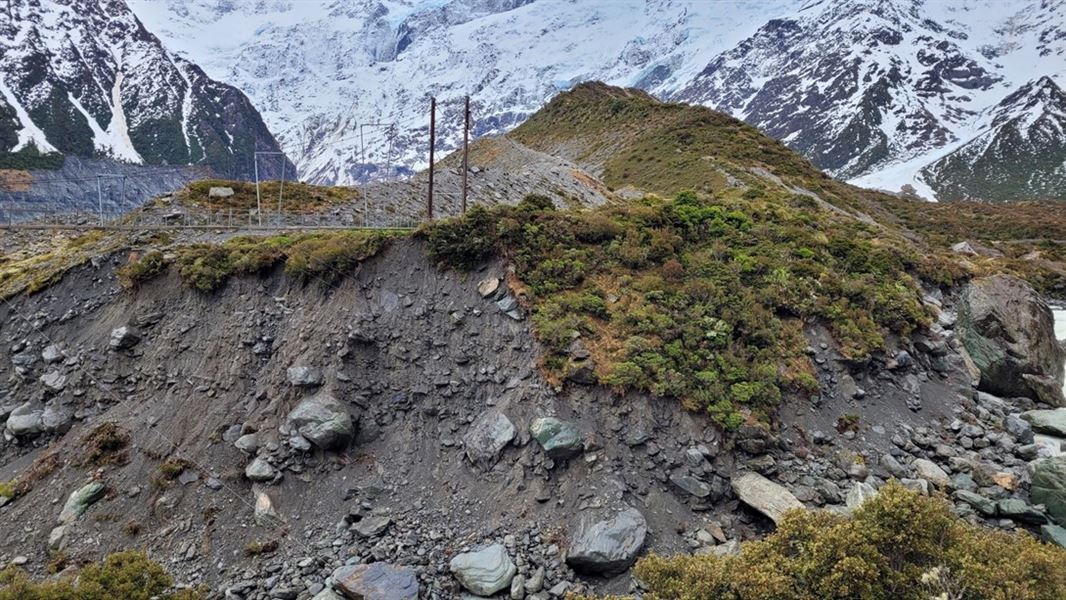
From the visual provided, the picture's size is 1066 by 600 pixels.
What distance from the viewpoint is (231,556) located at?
1311 cm

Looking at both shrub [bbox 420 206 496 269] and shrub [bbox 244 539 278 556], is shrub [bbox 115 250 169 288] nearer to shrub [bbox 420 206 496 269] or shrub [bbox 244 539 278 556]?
shrub [bbox 420 206 496 269]

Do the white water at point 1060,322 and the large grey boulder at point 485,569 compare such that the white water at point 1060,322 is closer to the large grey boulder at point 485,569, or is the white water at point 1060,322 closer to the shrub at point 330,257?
the large grey boulder at point 485,569

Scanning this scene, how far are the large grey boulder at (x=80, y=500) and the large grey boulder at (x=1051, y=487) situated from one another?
2390 cm

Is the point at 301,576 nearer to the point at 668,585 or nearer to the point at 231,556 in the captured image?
the point at 231,556

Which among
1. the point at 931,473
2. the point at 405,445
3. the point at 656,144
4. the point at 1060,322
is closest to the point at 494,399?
the point at 405,445

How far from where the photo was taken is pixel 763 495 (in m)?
12.7

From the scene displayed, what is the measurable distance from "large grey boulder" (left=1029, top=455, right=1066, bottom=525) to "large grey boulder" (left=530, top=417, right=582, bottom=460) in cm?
1108

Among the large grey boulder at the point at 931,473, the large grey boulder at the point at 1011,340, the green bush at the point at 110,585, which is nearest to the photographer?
the green bush at the point at 110,585

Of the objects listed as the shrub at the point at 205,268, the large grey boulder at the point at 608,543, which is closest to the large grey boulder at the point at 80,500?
the shrub at the point at 205,268

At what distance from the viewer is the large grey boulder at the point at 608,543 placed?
11.6 meters

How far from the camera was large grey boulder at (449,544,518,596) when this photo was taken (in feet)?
37.9

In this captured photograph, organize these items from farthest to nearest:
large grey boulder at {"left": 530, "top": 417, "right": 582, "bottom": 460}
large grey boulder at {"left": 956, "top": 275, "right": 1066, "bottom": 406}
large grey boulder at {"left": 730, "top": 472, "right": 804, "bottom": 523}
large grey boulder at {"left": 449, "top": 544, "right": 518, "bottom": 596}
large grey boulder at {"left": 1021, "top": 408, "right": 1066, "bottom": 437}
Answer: large grey boulder at {"left": 956, "top": 275, "right": 1066, "bottom": 406}
large grey boulder at {"left": 1021, "top": 408, "right": 1066, "bottom": 437}
large grey boulder at {"left": 530, "top": 417, "right": 582, "bottom": 460}
large grey boulder at {"left": 730, "top": 472, "right": 804, "bottom": 523}
large grey boulder at {"left": 449, "top": 544, "right": 518, "bottom": 596}

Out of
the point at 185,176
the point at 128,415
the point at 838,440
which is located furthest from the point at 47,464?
the point at 185,176

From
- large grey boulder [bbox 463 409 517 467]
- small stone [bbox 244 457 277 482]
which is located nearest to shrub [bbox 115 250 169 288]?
small stone [bbox 244 457 277 482]
